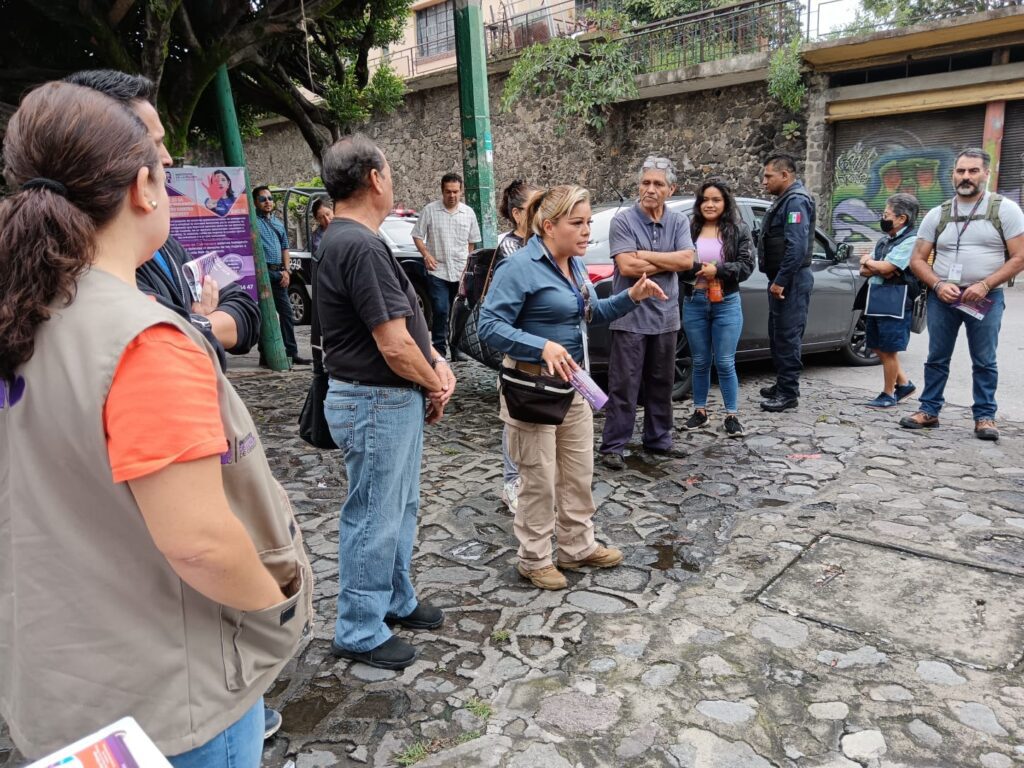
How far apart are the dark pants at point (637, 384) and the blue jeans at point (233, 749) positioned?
3842 mm

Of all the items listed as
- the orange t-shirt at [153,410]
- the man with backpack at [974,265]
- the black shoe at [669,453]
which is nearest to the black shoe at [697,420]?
the black shoe at [669,453]

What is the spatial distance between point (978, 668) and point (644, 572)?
1.40 metres

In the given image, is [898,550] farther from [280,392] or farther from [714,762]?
[280,392]

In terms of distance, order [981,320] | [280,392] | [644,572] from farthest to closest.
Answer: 1. [280,392]
2. [981,320]
3. [644,572]

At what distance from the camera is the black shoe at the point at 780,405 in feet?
20.7

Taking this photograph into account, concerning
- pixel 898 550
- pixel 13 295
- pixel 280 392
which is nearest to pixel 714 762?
pixel 898 550

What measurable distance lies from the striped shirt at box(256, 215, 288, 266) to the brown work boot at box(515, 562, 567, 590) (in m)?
Answer: 6.18

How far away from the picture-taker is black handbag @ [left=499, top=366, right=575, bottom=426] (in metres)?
3.27

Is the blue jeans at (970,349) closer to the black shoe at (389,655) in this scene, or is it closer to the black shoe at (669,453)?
the black shoe at (669,453)

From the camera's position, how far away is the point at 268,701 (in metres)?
2.71

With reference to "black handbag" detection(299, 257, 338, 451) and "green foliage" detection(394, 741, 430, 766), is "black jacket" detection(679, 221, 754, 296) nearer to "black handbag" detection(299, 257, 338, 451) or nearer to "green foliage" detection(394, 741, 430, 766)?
"black handbag" detection(299, 257, 338, 451)

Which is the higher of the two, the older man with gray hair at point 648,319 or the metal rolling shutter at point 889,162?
the metal rolling shutter at point 889,162

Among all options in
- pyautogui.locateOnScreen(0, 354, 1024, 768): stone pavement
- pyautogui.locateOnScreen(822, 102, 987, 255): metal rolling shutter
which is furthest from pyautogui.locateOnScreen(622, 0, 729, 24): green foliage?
A: pyautogui.locateOnScreen(0, 354, 1024, 768): stone pavement

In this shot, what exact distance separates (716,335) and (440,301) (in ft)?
11.9
